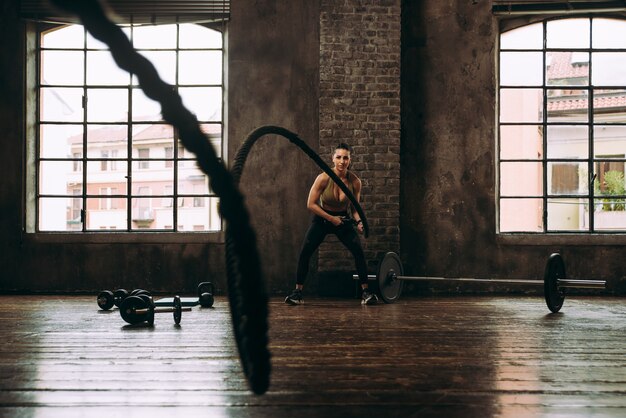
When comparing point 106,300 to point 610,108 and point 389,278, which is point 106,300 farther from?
point 610,108

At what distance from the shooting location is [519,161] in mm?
6398

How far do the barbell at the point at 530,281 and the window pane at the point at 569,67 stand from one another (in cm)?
235

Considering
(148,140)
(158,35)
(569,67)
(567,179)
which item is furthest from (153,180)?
(569,67)

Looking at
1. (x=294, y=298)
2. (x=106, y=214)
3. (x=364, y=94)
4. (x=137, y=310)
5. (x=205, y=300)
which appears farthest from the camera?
(x=106, y=214)

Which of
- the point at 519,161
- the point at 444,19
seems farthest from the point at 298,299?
the point at 444,19

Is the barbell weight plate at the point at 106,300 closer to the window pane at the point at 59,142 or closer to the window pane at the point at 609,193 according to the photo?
the window pane at the point at 59,142

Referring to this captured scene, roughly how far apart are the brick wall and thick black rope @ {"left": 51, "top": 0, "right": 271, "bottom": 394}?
521cm

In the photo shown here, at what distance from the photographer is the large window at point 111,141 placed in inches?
251

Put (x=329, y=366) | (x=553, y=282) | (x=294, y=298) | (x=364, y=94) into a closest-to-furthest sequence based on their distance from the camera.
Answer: (x=329, y=366)
(x=553, y=282)
(x=294, y=298)
(x=364, y=94)

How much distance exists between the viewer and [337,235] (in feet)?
17.3

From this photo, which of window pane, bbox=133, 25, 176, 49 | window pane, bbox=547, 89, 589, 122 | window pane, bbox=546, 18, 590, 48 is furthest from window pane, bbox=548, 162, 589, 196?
window pane, bbox=133, 25, 176, 49

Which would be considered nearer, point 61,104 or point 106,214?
point 106,214

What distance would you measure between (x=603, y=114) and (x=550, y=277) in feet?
9.08

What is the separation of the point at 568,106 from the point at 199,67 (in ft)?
12.6
